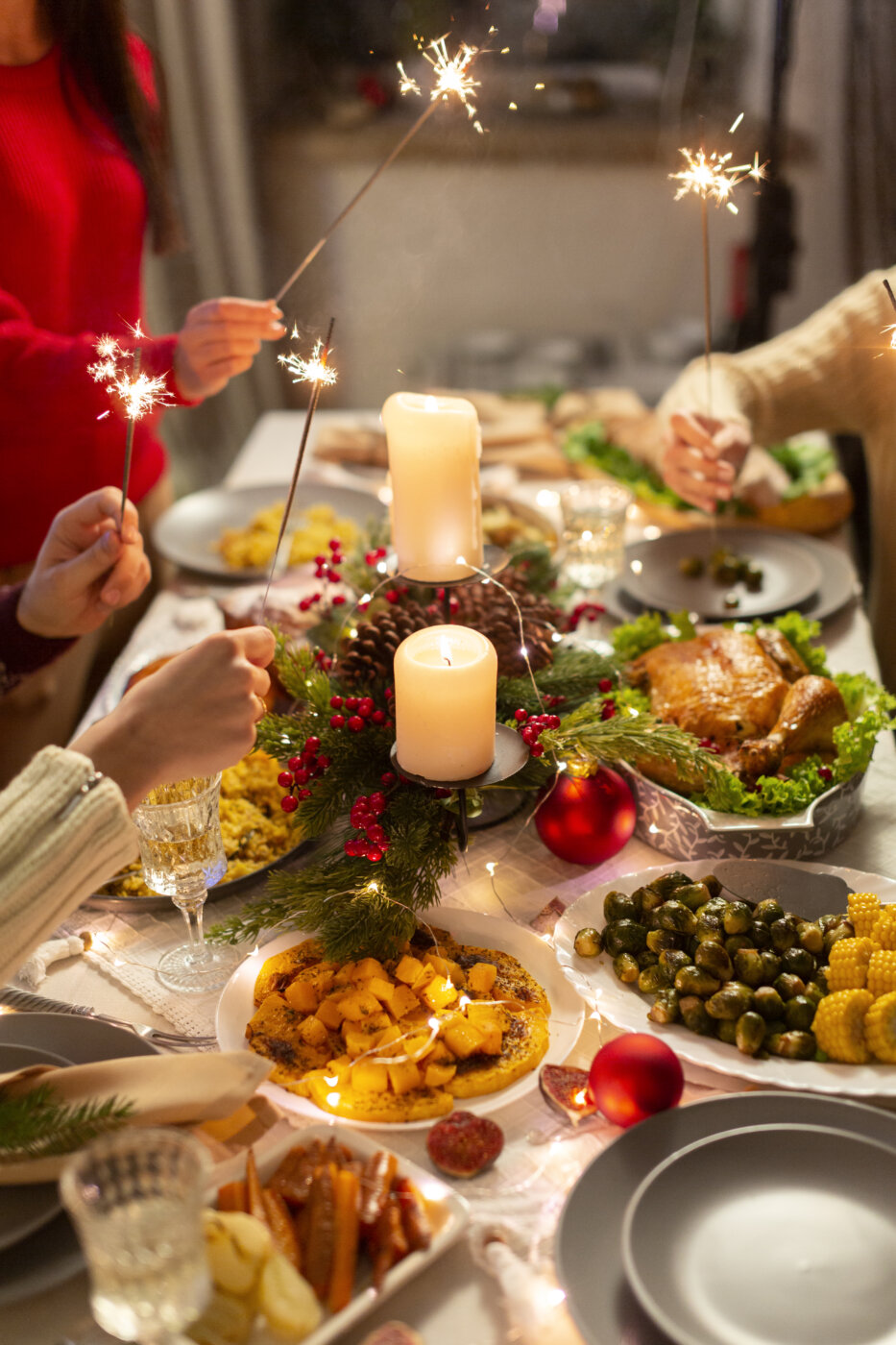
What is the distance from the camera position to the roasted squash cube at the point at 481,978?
96 cm

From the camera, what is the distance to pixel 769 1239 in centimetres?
75

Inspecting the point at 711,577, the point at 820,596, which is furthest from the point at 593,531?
the point at 820,596

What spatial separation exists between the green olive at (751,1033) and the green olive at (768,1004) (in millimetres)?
14

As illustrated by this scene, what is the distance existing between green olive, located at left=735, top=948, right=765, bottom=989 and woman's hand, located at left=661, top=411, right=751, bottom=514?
944 mm

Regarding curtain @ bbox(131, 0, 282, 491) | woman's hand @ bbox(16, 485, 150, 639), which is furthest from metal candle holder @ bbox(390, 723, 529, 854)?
curtain @ bbox(131, 0, 282, 491)

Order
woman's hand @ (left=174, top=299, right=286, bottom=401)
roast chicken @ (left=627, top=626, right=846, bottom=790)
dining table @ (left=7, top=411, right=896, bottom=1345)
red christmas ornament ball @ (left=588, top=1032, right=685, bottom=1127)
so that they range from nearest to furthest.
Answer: dining table @ (left=7, top=411, right=896, bottom=1345)
red christmas ornament ball @ (left=588, top=1032, right=685, bottom=1127)
roast chicken @ (left=627, top=626, right=846, bottom=790)
woman's hand @ (left=174, top=299, right=286, bottom=401)

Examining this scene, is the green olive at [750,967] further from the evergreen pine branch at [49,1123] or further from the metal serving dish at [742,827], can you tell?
the evergreen pine branch at [49,1123]

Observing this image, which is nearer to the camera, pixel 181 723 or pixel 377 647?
pixel 181 723

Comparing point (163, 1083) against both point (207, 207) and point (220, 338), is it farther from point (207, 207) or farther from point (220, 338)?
point (207, 207)

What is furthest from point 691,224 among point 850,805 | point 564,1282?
point 564,1282

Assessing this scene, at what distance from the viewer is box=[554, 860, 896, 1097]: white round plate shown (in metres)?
0.85

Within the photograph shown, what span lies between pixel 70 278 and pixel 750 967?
1.62 m

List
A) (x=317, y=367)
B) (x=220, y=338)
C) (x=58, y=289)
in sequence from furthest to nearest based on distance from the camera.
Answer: (x=58, y=289)
(x=220, y=338)
(x=317, y=367)

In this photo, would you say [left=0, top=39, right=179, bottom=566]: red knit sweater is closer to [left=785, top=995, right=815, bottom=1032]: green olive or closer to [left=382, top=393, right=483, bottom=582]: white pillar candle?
[left=382, top=393, right=483, bottom=582]: white pillar candle
